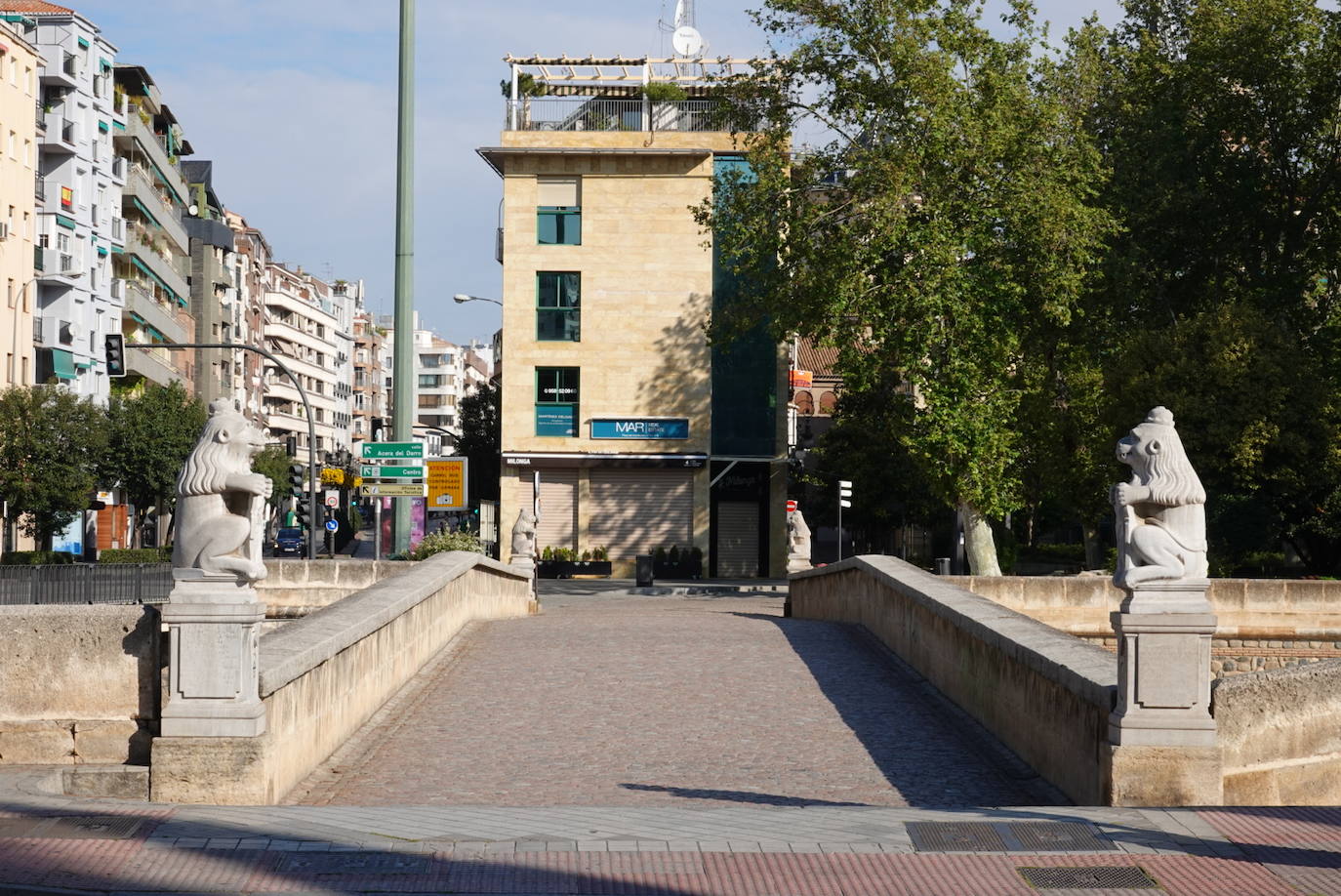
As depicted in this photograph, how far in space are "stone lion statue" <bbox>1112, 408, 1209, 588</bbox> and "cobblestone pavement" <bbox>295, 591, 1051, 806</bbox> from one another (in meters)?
1.97

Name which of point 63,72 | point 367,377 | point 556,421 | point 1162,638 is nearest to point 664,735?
point 1162,638

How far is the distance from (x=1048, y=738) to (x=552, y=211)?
43.3m

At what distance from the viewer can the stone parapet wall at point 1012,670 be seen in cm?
1070

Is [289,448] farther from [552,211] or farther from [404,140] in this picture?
[404,140]

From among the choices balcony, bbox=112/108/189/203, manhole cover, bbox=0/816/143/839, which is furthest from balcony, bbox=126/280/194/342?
manhole cover, bbox=0/816/143/839

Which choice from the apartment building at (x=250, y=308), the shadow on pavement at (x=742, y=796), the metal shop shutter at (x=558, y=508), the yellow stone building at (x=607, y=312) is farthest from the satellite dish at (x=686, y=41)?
the apartment building at (x=250, y=308)

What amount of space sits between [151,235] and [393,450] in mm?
59655

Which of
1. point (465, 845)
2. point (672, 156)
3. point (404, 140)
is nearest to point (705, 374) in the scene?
point (672, 156)

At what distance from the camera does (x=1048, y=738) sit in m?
11.7

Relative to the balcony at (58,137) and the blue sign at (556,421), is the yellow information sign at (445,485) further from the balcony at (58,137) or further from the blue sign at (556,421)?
the balcony at (58,137)

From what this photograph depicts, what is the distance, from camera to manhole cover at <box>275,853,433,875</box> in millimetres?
7750

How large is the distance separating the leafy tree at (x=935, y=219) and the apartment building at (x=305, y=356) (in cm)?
9737

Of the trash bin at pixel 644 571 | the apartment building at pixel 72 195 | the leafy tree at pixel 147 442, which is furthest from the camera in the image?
the apartment building at pixel 72 195

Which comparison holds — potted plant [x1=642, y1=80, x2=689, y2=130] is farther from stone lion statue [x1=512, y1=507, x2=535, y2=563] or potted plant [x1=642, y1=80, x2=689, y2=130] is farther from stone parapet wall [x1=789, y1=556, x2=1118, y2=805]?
stone parapet wall [x1=789, y1=556, x2=1118, y2=805]
